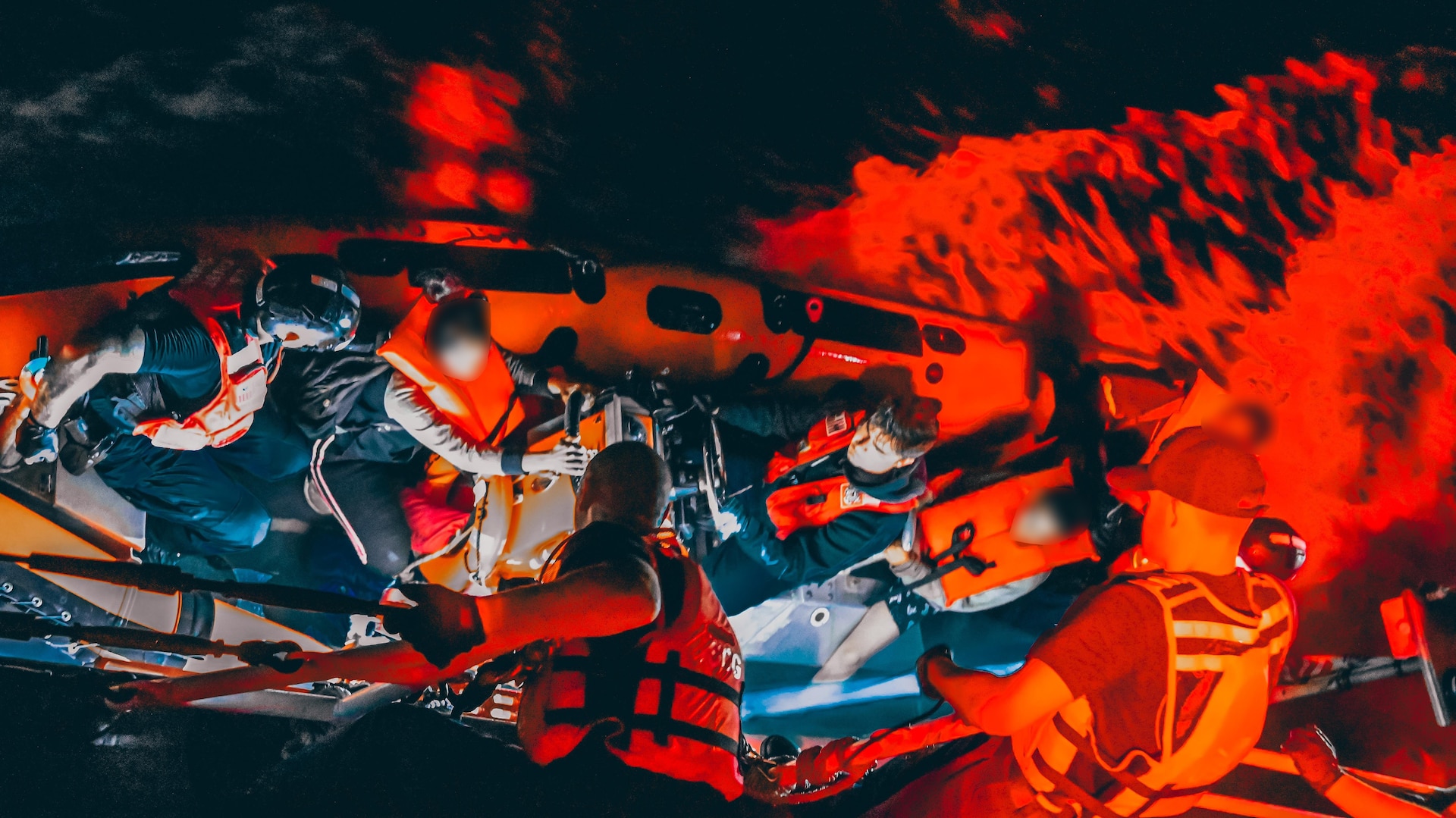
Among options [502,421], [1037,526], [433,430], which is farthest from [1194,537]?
[433,430]

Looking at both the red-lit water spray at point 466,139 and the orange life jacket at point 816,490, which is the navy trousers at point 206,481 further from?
the orange life jacket at point 816,490

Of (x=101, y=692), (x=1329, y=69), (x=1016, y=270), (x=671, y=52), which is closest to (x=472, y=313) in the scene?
(x=671, y=52)

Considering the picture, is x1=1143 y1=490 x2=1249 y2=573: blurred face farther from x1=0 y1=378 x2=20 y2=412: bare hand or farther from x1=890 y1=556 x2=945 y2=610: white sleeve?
x1=0 y1=378 x2=20 y2=412: bare hand

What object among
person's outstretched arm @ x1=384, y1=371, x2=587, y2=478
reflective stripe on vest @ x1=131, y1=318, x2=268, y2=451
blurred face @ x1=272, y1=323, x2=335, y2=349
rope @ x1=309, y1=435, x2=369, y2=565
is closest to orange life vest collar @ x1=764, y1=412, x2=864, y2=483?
person's outstretched arm @ x1=384, y1=371, x2=587, y2=478

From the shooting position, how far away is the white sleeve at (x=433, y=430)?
2066mm

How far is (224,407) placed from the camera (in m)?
1.90

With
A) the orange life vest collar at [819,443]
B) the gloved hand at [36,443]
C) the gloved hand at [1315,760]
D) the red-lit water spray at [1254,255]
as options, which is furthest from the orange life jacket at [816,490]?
the gloved hand at [36,443]

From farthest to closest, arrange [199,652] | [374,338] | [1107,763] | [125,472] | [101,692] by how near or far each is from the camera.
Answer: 1. [374,338]
2. [125,472]
3. [1107,763]
4. [101,692]
5. [199,652]

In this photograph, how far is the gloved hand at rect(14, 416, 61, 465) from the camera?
170cm

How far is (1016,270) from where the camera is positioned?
2426 millimetres

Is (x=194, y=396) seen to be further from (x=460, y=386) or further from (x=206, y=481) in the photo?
(x=460, y=386)

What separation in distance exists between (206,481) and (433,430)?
50 cm

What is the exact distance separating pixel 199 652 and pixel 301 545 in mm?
1115

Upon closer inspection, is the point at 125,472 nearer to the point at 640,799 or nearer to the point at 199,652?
the point at 199,652
